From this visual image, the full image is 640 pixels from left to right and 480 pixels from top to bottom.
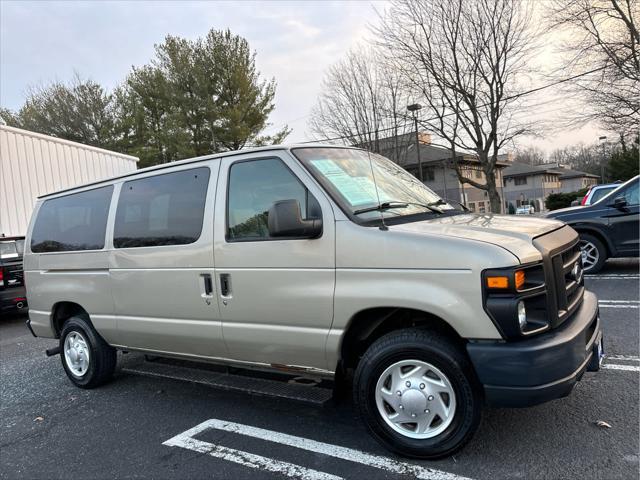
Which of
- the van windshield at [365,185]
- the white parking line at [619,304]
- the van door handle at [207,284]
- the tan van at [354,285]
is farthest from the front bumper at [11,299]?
the white parking line at [619,304]

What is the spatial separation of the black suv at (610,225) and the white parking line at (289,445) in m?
6.83

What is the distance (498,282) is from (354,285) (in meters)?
0.87

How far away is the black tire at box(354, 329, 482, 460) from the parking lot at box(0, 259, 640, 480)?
0.12 m

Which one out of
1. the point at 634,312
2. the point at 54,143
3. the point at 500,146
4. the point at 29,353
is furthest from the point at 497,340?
the point at 500,146

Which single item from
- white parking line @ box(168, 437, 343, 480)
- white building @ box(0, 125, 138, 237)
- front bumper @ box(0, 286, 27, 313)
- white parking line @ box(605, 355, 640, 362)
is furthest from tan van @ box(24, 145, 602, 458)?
white building @ box(0, 125, 138, 237)

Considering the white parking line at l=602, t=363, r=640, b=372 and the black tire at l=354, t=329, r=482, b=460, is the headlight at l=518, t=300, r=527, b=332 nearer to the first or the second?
the black tire at l=354, t=329, r=482, b=460

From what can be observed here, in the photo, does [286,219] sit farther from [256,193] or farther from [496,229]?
[496,229]

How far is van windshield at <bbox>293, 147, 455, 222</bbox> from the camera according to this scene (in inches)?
127

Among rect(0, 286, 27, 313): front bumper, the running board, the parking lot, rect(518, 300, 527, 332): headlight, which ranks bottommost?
the parking lot

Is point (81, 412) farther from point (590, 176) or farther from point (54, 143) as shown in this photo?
point (590, 176)

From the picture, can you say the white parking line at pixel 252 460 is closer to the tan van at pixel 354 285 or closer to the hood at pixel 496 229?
the tan van at pixel 354 285

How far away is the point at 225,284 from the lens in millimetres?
3572

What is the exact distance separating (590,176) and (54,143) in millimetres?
94133

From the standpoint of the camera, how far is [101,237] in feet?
14.8
